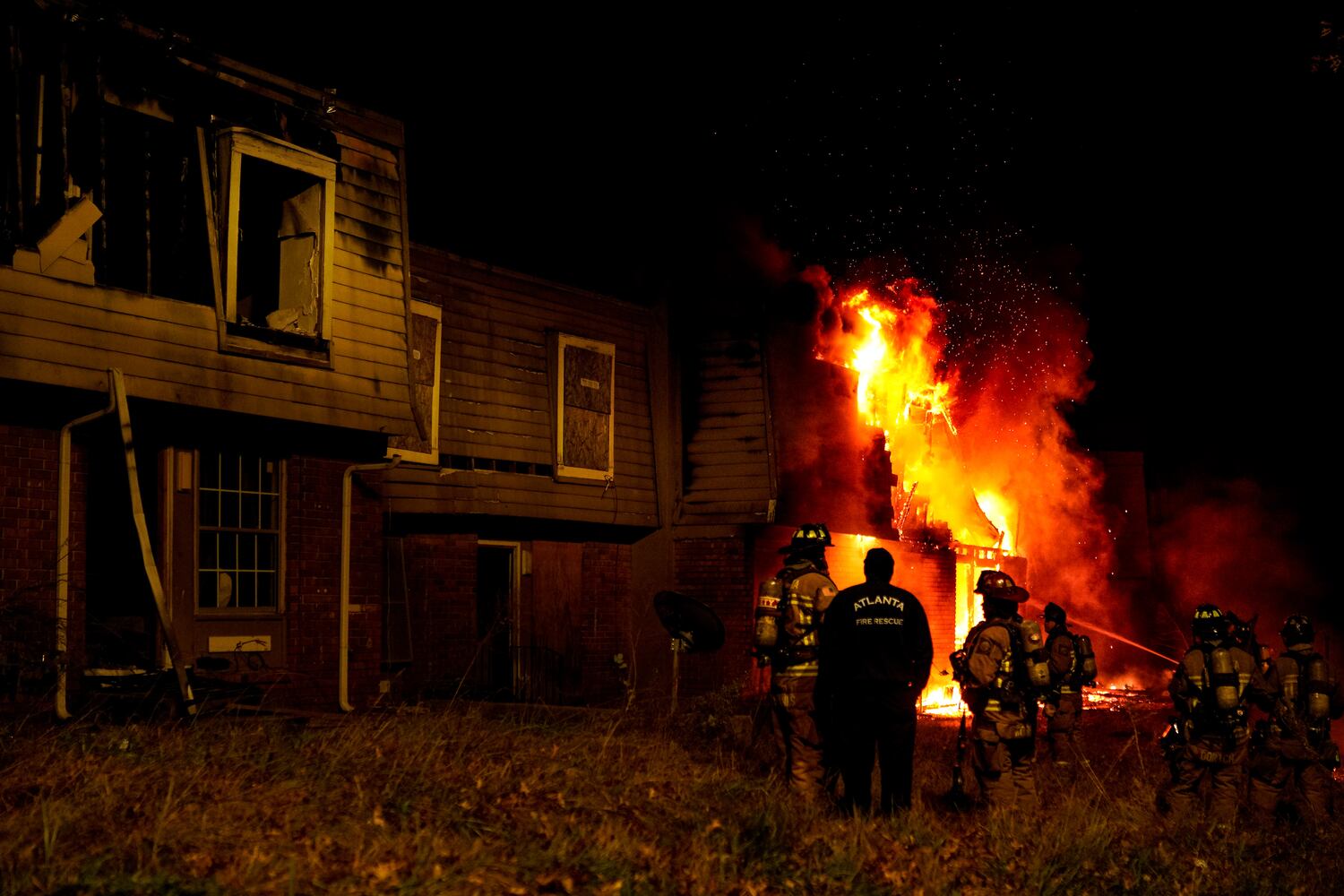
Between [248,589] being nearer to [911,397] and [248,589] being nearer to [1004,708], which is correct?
[1004,708]

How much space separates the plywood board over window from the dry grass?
23.9 feet

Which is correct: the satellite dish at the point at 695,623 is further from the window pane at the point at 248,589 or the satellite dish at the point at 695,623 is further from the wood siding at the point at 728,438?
the wood siding at the point at 728,438

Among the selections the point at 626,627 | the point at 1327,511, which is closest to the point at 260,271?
the point at 626,627

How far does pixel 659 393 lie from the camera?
59.9ft

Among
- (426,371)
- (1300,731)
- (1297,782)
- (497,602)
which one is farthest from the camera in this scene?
(497,602)

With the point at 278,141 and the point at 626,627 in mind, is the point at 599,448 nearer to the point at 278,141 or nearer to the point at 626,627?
the point at 626,627

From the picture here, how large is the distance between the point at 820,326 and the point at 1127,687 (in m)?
11.6

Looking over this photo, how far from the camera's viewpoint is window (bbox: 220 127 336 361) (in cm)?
1143

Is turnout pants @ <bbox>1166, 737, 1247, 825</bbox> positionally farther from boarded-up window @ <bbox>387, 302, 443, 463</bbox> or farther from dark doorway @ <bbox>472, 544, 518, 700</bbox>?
boarded-up window @ <bbox>387, 302, 443, 463</bbox>

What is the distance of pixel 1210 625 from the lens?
419 inches

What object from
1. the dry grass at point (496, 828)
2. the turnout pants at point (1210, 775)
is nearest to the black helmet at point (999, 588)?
the dry grass at point (496, 828)

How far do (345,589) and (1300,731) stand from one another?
30.0ft

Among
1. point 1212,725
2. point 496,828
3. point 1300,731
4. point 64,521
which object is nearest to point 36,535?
A: point 64,521

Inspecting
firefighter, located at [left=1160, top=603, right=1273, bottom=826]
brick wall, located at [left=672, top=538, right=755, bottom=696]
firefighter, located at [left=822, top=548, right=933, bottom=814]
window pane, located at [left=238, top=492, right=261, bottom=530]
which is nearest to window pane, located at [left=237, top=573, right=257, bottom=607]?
window pane, located at [left=238, top=492, right=261, bottom=530]
